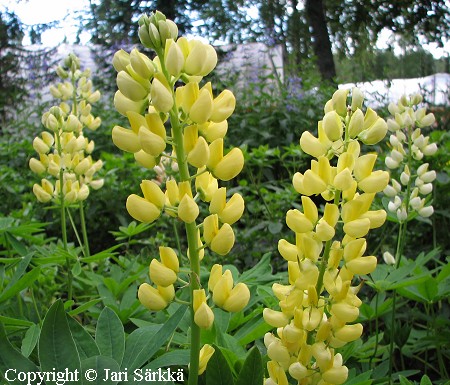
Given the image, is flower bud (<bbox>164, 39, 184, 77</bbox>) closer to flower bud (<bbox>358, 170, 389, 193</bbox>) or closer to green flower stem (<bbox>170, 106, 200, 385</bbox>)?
green flower stem (<bbox>170, 106, 200, 385</bbox>)

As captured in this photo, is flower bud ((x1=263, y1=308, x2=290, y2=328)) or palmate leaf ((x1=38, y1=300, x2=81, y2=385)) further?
flower bud ((x1=263, y1=308, x2=290, y2=328))

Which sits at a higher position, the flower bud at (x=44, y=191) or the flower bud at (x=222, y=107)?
the flower bud at (x=222, y=107)

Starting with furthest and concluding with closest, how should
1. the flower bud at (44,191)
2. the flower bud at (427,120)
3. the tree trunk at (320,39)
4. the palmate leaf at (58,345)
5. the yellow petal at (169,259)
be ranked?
1. the tree trunk at (320,39)
2. the flower bud at (427,120)
3. the flower bud at (44,191)
4. the yellow petal at (169,259)
5. the palmate leaf at (58,345)

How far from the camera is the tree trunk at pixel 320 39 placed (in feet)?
26.8

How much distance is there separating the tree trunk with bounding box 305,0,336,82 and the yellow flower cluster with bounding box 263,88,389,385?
295 inches

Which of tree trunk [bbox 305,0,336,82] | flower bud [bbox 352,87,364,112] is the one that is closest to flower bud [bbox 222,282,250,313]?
flower bud [bbox 352,87,364,112]

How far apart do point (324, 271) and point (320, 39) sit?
799 cm

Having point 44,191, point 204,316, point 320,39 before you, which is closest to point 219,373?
point 204,316

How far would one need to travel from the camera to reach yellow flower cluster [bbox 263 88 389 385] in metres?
0.77

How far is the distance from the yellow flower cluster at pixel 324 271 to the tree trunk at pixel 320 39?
7504 mm

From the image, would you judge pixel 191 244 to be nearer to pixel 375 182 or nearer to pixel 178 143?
pixel 178 143

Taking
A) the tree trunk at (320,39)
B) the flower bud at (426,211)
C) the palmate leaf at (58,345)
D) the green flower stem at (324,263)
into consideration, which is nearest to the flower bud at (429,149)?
the flower bud at (426,211)

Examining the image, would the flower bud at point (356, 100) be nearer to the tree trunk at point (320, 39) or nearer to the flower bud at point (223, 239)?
the flower bud at point (223, 239)

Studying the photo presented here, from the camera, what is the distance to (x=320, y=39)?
27.2ft
